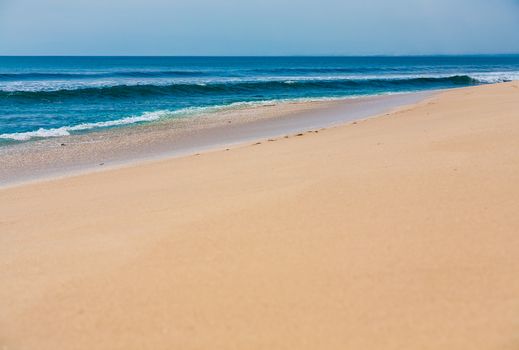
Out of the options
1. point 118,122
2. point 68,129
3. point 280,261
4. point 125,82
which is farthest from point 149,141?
point 125,82

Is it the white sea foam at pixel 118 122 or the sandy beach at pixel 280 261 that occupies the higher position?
the sandy beach at pixel 280 261

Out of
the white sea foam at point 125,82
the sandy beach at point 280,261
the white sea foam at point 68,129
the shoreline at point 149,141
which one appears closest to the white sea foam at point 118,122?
the white sea foam at point 68,129

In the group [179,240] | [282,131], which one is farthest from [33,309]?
[282,131]

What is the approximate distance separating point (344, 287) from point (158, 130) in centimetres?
1129

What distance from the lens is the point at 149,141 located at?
1203 cm

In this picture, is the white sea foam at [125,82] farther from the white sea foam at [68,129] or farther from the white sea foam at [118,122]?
the white sea foam at [68,129]

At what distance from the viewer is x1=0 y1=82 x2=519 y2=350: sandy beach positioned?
303cm

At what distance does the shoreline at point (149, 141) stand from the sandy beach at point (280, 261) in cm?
286

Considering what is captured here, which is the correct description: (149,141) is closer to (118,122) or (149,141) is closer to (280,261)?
(118,122)

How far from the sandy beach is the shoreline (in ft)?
9.39

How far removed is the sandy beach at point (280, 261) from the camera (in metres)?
3.03

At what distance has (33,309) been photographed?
11.2ft

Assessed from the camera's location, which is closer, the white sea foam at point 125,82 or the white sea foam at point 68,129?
the white sea foam at point 68,129

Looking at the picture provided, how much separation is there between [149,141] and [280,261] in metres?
8.84
